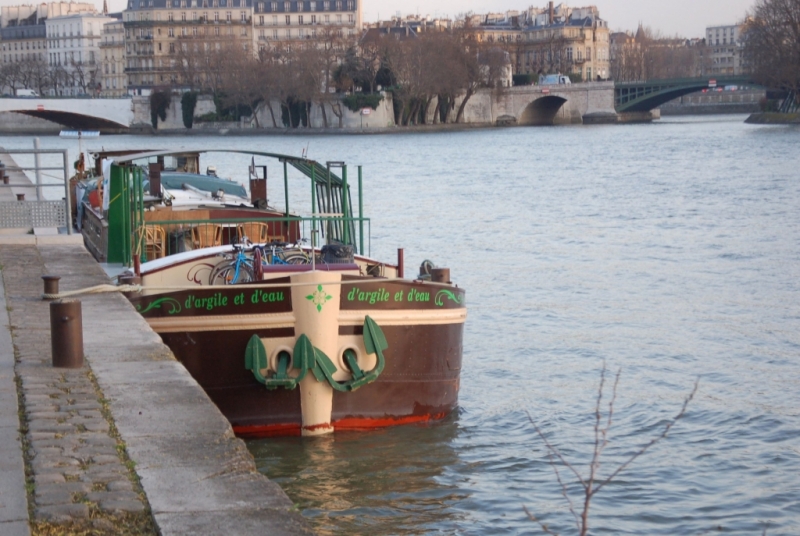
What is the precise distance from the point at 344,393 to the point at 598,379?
403 centimetres

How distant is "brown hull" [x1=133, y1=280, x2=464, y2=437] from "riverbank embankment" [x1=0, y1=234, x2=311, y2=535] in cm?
119

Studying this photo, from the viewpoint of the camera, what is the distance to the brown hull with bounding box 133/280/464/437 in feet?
33.3

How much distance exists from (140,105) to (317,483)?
4288 inches

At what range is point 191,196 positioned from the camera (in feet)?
55.7

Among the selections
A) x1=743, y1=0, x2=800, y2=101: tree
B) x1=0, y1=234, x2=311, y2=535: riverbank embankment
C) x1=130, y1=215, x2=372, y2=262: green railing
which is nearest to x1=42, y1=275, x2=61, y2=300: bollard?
x1=0, y1=234, x2=311, y2=535: riverbank embankment

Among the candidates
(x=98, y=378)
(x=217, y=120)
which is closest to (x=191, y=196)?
(x=98, y=378)

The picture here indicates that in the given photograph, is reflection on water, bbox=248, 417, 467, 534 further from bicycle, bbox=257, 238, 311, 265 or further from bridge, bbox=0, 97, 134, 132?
bridge, bbox=0, 97, 134, 132

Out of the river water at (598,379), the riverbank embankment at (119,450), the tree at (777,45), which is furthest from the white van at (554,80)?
the riverbank embankment at (119,450)

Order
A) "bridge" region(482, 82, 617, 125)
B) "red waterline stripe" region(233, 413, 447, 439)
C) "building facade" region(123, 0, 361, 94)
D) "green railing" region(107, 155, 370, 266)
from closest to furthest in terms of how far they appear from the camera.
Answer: "red waterline stripe" region(233, 413, 447, 439) → "green railing" region(107, 155, 370, 266) → "bridge" region(482, 82, 617, 125) → "building facade" region(123, 0, 361, 94)

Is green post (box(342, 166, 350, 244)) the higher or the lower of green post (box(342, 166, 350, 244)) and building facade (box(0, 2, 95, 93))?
the lower

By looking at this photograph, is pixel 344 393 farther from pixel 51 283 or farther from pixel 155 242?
pixel 155 242

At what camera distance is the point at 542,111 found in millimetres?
116375

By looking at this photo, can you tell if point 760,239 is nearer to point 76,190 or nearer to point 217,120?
point 76,190

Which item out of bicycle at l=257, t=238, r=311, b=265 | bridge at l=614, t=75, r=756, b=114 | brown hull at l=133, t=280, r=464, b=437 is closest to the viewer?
brown hull at l=133, t=280, r=464, b=437
